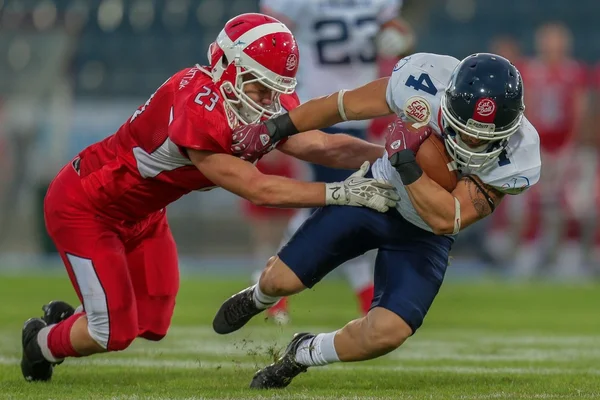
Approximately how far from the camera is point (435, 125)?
4.00 m

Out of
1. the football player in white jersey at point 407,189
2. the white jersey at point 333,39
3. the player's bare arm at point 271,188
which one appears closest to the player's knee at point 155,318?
the football player in white jersey at point 407,189

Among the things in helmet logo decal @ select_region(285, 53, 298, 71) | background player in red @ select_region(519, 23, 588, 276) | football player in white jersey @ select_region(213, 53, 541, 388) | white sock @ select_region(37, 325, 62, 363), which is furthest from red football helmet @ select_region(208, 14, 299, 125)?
background player in red @ select_region(519, 23, 588, 276)

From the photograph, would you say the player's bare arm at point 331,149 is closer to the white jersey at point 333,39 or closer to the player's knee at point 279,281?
the player's knee at point 279,281

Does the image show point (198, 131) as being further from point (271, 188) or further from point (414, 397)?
point (414, 397)

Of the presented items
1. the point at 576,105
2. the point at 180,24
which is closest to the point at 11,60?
the point at 180,24

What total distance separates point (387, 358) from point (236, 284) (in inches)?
171

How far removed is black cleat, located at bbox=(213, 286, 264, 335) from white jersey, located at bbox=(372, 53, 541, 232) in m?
0.70

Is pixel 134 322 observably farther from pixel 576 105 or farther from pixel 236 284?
pixel 576 105

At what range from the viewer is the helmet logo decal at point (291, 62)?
4078 millimetres

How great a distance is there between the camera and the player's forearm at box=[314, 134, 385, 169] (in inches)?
176

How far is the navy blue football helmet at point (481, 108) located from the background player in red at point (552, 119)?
6.65 m

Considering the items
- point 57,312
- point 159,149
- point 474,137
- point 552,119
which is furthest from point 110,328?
point 552,119

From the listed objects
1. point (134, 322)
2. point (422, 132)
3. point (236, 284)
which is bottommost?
point (236, 284)

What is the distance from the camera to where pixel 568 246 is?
1044 cm
